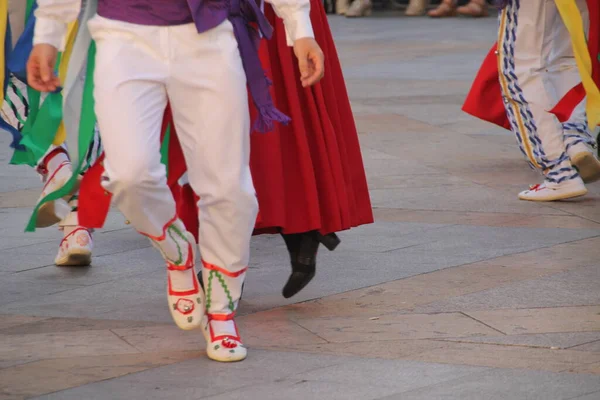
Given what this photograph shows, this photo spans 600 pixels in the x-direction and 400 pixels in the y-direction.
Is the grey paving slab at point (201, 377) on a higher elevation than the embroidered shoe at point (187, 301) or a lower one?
lower

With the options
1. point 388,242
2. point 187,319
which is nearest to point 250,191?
point 187,319

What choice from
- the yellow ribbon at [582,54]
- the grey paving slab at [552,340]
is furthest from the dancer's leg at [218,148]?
the yellow ribbon at [582,54]

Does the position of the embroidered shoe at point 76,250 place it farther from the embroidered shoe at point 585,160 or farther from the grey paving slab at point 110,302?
the embroidered shoe at point 585,160

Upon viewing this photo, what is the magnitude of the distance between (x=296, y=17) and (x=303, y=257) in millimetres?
981

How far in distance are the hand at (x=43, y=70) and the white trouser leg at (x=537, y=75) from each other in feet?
10.4

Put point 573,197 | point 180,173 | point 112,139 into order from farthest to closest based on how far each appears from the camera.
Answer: point 573,197
point 180,173
point 112,139

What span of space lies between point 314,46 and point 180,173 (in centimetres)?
69

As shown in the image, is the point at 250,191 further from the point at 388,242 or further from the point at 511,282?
the point at 388,242

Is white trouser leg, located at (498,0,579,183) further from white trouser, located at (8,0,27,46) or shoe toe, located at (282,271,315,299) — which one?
white trouser, located at (8,0,27,46)

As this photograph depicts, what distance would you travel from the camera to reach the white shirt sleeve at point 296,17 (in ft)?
12.0

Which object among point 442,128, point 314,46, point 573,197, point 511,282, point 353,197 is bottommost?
point 442,128

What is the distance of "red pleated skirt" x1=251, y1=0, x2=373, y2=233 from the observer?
4.24 m

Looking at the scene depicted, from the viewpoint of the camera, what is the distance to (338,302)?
14.4 feet

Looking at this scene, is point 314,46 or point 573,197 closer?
point 314,46
